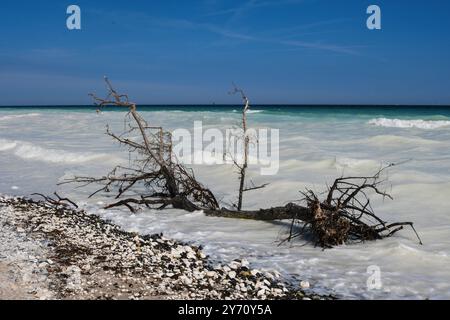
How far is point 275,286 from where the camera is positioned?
4340mm

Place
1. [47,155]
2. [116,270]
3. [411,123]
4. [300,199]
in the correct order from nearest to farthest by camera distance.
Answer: [116,270], [300,199], [47,155], [411,123]

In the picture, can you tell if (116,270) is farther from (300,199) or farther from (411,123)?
(411,123)

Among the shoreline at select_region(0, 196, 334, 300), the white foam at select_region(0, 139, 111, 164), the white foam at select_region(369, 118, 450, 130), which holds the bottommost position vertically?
the shoreline at select_region(0, 196, 334, 300)

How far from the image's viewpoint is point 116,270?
4.46 meters

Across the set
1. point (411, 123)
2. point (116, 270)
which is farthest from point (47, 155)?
point (411, 123)

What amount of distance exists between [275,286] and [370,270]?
1051 millimetres

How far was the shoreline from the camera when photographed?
3992 millimetres

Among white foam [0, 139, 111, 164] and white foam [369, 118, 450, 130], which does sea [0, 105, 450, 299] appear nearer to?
white foam [0, 139, 111, 164]

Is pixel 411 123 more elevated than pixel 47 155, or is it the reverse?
pixel 411 123

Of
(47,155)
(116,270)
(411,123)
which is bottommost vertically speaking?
(116,270)

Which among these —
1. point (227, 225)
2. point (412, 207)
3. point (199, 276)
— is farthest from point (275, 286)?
point (412, 207)

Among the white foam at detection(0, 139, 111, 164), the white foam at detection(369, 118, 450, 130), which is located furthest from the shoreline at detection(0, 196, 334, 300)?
the white foam at detection(369, 118, 450, 130)

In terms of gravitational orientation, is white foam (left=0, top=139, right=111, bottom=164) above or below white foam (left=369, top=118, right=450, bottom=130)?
below
